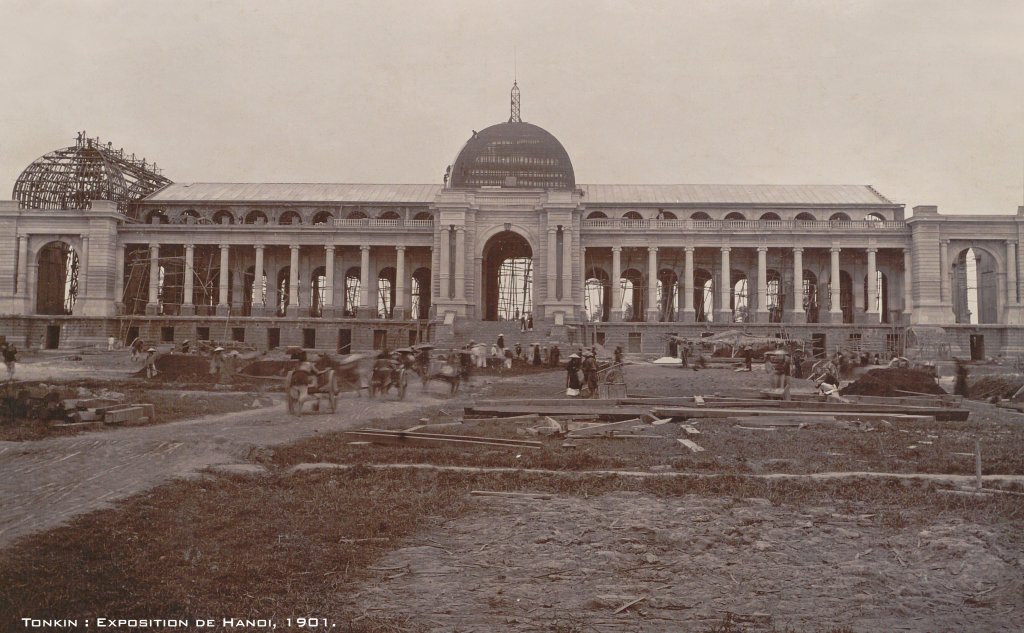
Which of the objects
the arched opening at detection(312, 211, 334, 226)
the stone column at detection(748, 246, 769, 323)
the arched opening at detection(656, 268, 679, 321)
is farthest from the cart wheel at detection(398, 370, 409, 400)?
the arched opening at detection(312, 211, 334, 226)

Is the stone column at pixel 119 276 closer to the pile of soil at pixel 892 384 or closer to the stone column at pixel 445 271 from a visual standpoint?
the stone column at pixel 445 271

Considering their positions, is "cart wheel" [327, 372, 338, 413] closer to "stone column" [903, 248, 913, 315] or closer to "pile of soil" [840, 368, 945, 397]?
"pile of soil" [840, 368, 945, 397]

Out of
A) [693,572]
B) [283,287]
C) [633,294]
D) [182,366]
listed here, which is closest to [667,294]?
[633,294]

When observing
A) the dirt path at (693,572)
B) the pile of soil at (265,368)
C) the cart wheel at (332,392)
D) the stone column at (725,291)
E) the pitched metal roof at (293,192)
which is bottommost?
the dirt path at (693,572)

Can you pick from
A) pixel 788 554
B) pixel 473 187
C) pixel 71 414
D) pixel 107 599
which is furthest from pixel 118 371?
pixel 473 187

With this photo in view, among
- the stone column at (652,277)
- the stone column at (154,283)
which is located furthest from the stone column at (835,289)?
the stone column at (154,283)

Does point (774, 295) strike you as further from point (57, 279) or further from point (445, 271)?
point (57, 279)
